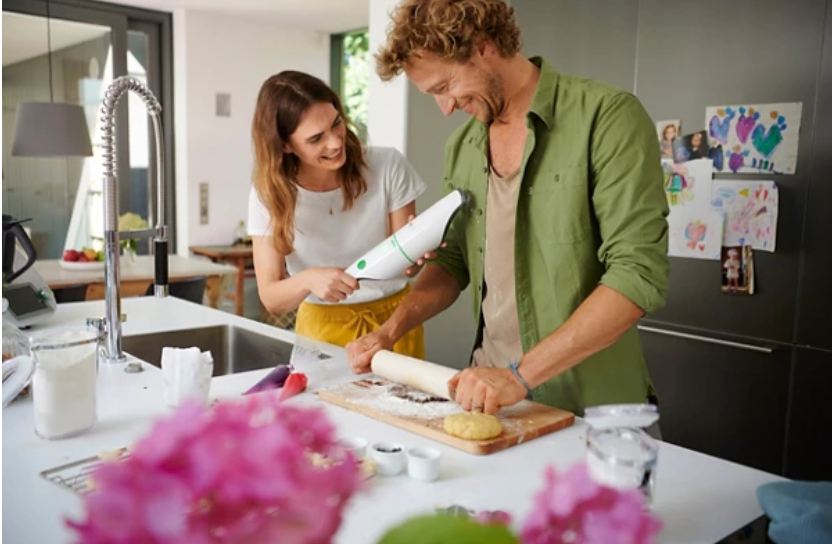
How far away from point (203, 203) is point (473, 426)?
4890 millimetres

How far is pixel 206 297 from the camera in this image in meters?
4.37

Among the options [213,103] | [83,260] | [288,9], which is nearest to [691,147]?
[83,260]

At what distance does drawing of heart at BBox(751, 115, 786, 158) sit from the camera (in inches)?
89.3

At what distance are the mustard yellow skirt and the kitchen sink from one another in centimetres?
11

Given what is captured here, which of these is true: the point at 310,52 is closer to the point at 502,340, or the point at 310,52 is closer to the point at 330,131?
the point at 330,131

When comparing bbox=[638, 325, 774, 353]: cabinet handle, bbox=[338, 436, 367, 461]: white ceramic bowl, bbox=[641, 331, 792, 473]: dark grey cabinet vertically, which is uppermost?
bbox=[338, 436, 367, 461]: white ceramic bowl

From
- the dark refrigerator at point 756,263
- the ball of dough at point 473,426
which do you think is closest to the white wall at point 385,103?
the dark refrigerator at point 756,263

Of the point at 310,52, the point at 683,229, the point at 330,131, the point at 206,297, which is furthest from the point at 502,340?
the point at 310,52

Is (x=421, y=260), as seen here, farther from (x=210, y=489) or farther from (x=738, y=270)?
(x=210, y=489)

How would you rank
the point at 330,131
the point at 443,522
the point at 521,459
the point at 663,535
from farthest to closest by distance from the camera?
1. the point at 330,131
2. the point at 521,459
3. the point at 663,535
4. the point at 443,522

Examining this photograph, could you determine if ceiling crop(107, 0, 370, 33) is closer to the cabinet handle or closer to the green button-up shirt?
the cabinet handle

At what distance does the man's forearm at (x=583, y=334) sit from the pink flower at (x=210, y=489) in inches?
41.1

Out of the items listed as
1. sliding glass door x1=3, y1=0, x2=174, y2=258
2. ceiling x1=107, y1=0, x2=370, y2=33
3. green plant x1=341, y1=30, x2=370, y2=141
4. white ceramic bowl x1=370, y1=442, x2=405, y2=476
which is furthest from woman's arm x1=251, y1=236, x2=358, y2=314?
green plant x1=341, y1=30, x2=370, y2=141

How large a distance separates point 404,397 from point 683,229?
4.86ft
